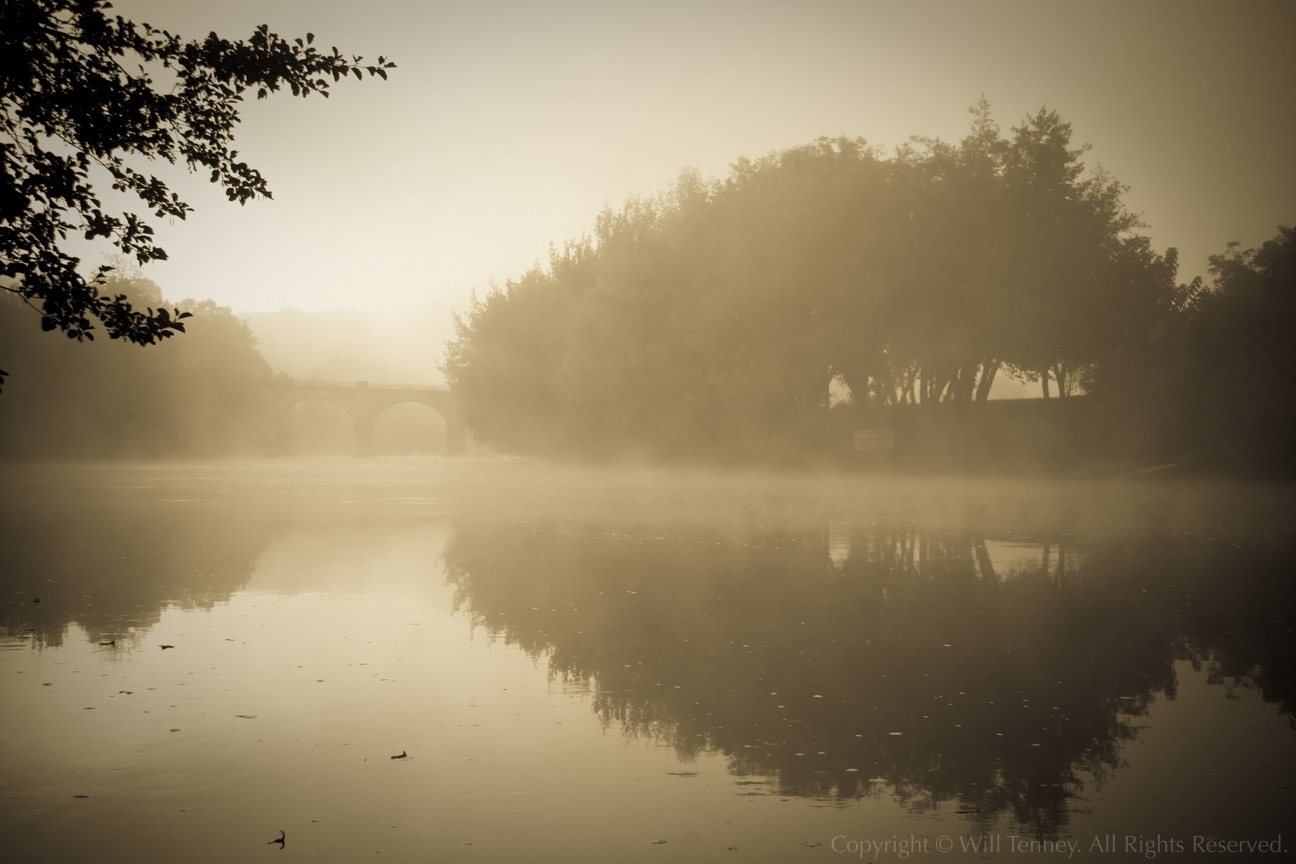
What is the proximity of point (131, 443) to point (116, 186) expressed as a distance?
64.6 metres

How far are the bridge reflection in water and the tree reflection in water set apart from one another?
3985 inches

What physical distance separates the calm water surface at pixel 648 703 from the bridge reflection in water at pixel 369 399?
101562mm

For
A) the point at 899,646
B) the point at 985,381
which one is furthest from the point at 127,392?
the point at 899,646

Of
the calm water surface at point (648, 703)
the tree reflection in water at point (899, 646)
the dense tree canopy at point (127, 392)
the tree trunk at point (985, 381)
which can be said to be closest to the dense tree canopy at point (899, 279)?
the tree trunk at point (985, 381)

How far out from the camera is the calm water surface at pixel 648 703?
411cm

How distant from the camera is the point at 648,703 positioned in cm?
608

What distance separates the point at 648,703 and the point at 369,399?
11985 centimetres

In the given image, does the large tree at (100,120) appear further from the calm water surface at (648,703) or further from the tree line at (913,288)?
the tree line at (913,288)

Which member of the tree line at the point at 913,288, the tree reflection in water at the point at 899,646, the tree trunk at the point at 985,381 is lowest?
the tree reflection in water at the point at 899,646

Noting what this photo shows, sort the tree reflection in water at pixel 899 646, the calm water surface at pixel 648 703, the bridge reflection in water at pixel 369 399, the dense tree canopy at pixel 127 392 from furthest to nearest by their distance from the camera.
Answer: the bridge reflection in water at pixel 369 399
the dense tree canopy at pixel 127 392
the tree reflection in water at pixel 899 646
the calm water surface at pixel 648 703

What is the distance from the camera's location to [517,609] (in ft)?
30.8

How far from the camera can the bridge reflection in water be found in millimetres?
113088

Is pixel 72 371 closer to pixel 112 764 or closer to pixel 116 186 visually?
pixel 116 186

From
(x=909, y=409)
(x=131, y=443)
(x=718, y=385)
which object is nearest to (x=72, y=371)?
(x=131, y=443)
